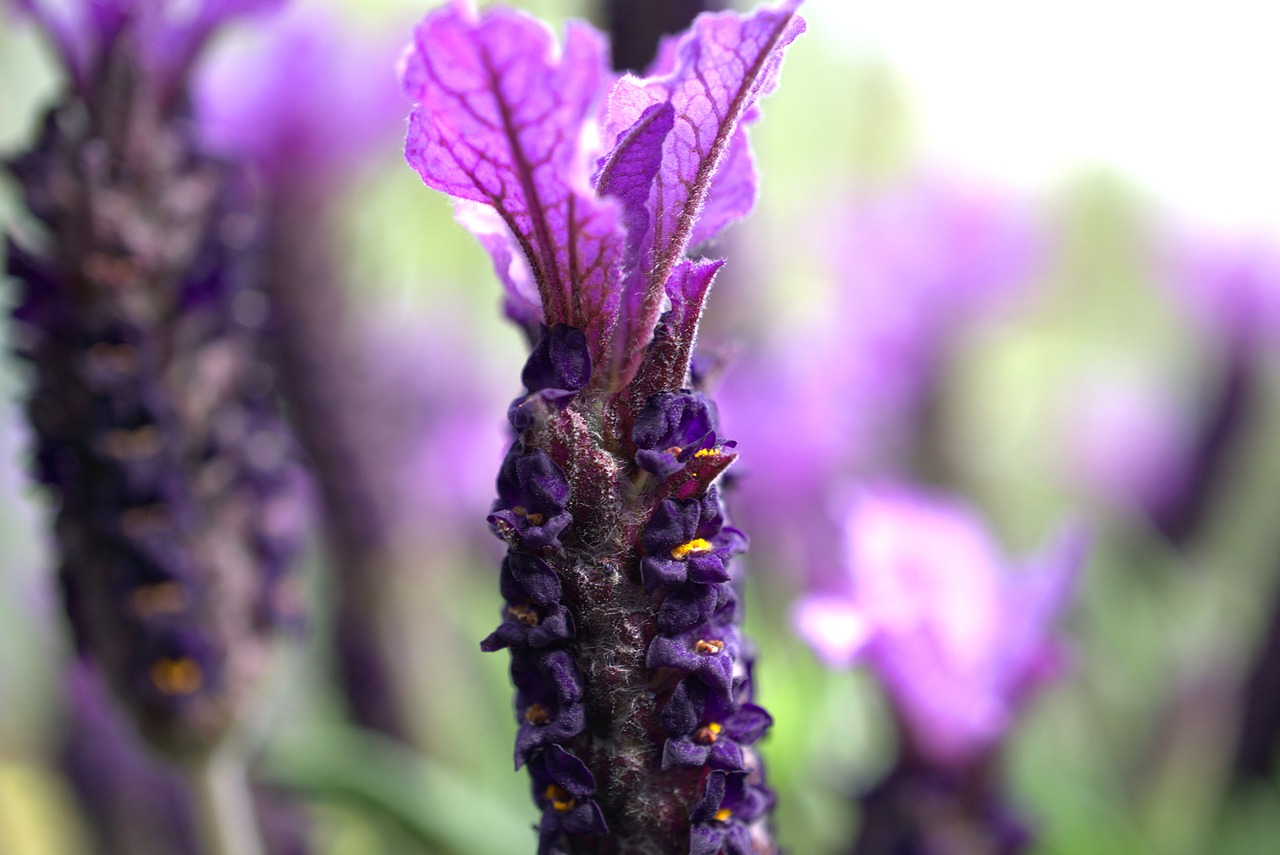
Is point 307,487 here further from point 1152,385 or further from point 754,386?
point 1152,385

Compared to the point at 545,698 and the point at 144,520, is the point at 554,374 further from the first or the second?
the point at 144,520

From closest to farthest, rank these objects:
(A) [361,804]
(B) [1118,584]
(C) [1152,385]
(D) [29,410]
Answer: (D) [29,410], (A) [361,804], (B) [1118,584], (C) [1152,385]

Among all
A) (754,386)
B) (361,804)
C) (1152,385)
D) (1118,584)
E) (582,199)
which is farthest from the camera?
(1152,385)

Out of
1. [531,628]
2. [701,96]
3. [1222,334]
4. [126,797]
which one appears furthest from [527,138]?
[1222,334]

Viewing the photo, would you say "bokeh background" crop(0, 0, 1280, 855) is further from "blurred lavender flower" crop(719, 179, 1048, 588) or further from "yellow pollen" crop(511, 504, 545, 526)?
"yellow pollen" crop(511, 504, 545, 526)

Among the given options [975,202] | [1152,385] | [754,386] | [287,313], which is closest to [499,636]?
[287,313]

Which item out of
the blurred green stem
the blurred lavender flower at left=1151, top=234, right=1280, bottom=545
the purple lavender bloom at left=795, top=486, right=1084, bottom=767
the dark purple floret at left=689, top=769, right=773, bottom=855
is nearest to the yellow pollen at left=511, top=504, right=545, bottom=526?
the dark purple floret at left=689, top=769, right=773, bottom=855

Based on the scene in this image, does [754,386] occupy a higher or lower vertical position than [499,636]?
higher
